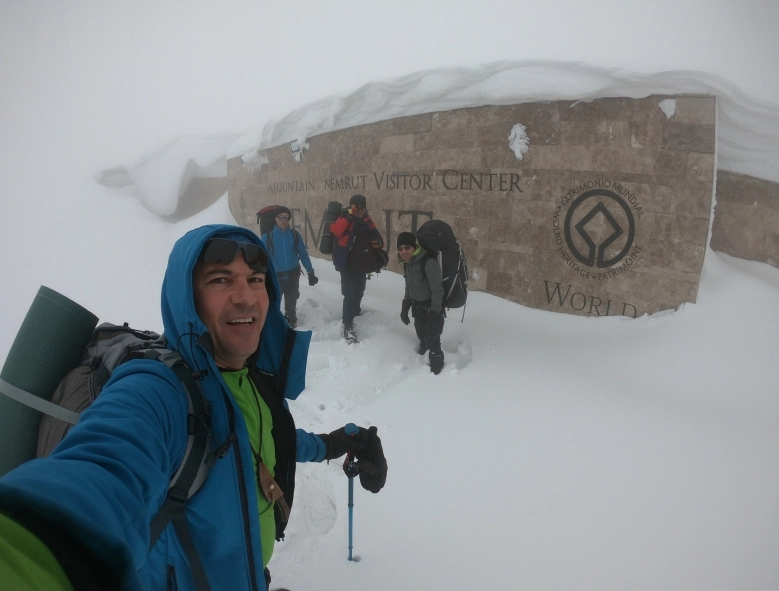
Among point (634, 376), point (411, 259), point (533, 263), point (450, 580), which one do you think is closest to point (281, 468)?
point (450, 580)

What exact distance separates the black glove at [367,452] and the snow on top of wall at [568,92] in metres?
5.21

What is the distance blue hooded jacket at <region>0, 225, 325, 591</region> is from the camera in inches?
20.7

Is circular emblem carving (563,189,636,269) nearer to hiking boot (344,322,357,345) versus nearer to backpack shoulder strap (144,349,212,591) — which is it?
hiking boot (344,322,357,345)

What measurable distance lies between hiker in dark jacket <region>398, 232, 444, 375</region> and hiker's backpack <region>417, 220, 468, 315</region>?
0.07m

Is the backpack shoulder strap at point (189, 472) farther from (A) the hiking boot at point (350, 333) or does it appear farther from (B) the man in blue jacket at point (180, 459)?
(A) the hiking boot at point (350, 333)

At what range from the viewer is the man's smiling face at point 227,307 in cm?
129

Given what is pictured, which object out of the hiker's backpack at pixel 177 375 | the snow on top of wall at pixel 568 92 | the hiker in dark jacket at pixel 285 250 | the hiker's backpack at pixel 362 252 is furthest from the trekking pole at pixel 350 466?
the snow on top of wall at pixel 568 92

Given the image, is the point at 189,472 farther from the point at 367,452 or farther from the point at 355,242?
the point at 355,242

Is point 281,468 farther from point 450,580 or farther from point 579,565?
point 579,565

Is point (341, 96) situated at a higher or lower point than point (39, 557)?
higher

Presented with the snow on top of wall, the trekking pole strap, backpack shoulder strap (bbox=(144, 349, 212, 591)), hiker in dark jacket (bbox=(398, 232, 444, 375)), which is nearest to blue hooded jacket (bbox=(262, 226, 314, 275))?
hiker in dark jacket (bbox=(398, 232, 444, 375))

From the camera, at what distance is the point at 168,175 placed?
58.3 ft

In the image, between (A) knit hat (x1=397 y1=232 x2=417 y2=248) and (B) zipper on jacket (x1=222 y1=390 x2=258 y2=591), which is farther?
(A) knit hat (x1=397 y1=232 x2=417 y2=248)

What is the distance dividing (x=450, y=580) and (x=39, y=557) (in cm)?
250
